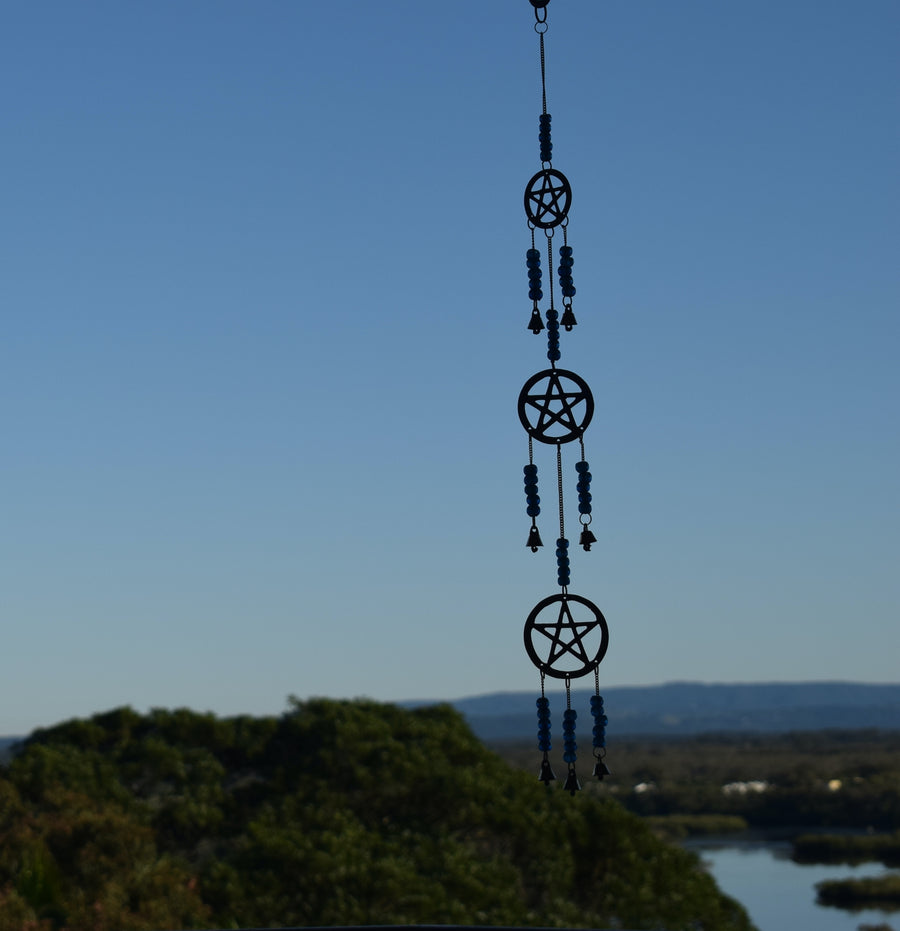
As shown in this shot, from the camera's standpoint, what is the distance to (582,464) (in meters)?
4.98

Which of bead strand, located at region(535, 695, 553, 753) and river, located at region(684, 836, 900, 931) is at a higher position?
bead strand, located at region(535, 695, 553, 753)

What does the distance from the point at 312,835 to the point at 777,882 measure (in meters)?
34.4

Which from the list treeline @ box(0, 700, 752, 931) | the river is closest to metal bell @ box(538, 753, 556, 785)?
treeline @ box(0, 700, 752, 931)

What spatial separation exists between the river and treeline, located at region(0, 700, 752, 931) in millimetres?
20714

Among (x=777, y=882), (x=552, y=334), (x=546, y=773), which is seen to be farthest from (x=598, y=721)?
(x=777, y=882)

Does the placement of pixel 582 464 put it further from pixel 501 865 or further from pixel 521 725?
pixel 521 725

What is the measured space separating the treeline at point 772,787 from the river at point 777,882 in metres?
2.79

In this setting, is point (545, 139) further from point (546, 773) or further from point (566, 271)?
point (546, 773)

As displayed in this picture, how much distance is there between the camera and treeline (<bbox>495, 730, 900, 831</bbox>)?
52906mm

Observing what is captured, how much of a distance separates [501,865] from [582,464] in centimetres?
1010

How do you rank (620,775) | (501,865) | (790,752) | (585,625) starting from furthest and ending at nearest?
(790,752)
(620,775)
(501,865)
(585,625)

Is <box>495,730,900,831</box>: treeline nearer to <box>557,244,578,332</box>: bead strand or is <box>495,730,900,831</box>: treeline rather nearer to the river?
the river

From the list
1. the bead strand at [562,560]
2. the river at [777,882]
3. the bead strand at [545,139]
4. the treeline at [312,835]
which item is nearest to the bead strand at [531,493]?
the bead strand at [562,560]

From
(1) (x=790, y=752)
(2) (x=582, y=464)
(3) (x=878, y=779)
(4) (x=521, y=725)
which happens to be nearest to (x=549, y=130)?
(2) (x=582, y=464)
